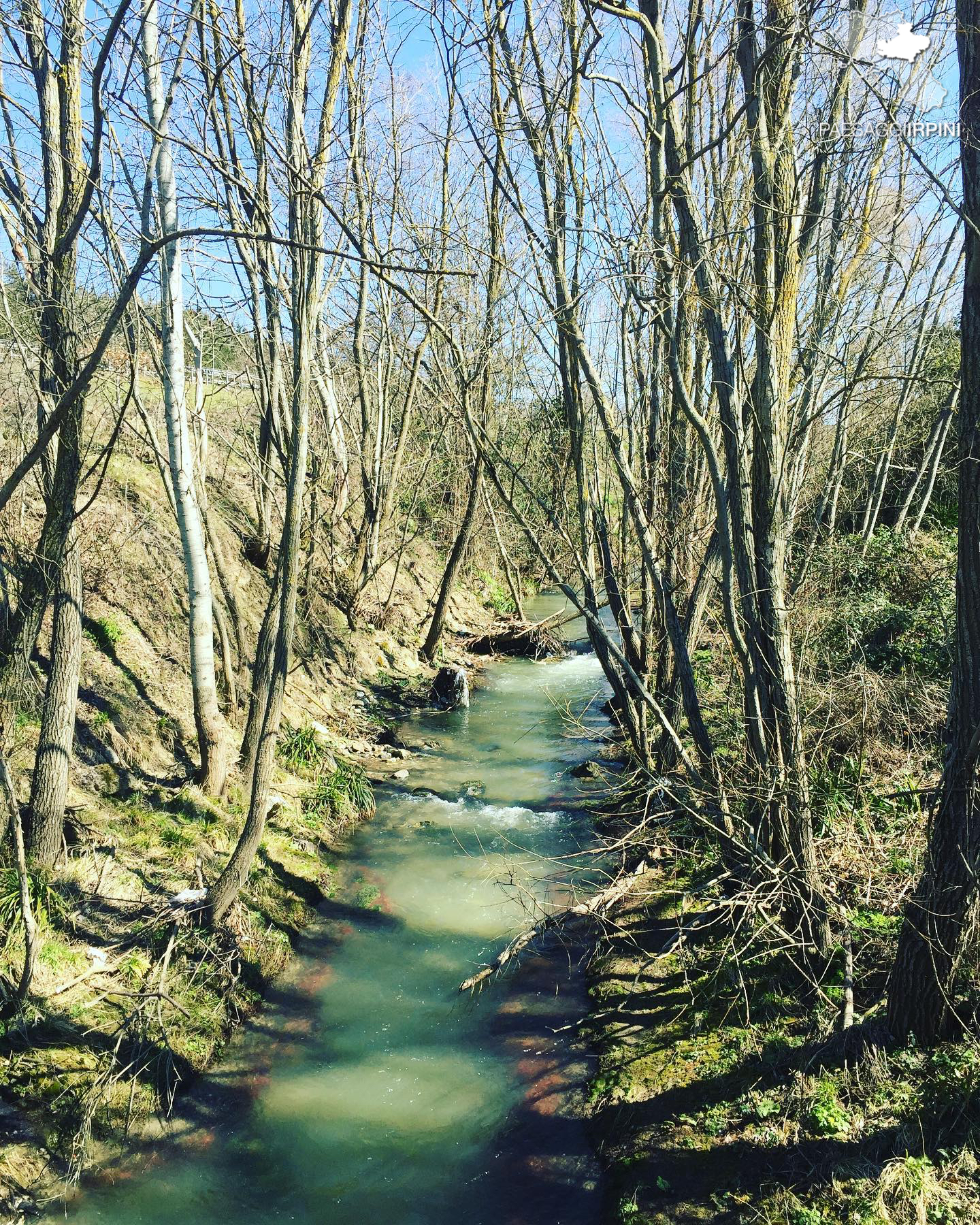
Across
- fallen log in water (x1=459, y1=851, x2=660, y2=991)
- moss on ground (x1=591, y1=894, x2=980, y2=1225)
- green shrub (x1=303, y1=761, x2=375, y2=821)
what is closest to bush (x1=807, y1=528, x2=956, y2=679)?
fallen log in water (x1=459, y1=851, x2=660, y2=991)

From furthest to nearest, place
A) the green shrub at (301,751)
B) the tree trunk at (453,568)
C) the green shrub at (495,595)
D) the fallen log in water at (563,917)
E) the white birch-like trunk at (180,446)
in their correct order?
the green shrub at (495,595) → the tree trunk at (453,568) → the green shrub at (301,751) → the white birch-like trunk at (180,446) → the fallen log in water at (563,917)

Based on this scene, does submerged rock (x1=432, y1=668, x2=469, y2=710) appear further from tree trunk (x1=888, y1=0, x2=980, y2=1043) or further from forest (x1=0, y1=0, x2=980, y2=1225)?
tree trunk (x1=888, y1=0, x2=980, y2=1043)

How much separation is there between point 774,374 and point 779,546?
1132 millimetres

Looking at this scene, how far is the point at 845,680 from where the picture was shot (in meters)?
8.33

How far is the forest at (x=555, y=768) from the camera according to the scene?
4.68 metres

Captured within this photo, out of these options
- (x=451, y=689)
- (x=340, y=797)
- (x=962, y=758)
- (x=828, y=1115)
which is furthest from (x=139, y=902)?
(x=451, y=689)

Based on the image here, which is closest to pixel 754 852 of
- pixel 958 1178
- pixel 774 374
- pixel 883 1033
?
pixel 883 1033

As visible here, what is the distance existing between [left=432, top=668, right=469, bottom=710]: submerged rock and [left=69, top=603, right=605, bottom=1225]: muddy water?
15.2 ft

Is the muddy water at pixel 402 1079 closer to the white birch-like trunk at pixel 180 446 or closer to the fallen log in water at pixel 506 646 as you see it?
the white birch-like trunk at pixel 180 446

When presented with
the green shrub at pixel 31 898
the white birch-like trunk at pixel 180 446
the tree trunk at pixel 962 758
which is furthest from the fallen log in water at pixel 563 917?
the white birch-like trunk at pixel 180 446

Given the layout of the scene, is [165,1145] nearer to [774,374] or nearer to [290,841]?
[290,841]

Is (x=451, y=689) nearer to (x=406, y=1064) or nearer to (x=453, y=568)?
(x=453, y=568)

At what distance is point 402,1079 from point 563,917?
2157mm

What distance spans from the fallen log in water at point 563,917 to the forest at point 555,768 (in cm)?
11
